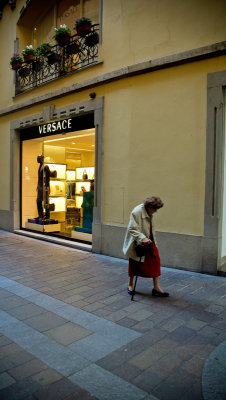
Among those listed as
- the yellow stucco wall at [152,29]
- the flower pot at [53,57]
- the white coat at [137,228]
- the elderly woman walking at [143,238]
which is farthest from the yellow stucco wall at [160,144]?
the flower pot at [53,57]

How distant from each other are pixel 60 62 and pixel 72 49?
742mm

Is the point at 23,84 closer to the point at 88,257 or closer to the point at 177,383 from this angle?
the point at 88,257

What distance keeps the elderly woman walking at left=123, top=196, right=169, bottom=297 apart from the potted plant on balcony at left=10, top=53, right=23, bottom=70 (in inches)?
358

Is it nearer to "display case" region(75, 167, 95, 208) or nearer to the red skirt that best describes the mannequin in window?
"display case" region(75, 167, 95, 208)

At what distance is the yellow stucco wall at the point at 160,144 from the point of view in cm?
670

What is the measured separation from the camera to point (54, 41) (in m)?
11.2

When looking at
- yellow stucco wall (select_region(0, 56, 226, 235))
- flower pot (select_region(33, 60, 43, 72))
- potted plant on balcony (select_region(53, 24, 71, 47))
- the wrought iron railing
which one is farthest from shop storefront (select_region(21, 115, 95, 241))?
yellow stucco wall (select_region(0, 56, 226, 235))

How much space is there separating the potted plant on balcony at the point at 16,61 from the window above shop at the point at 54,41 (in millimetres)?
36

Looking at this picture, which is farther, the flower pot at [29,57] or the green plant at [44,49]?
the flower pot at [29,57]

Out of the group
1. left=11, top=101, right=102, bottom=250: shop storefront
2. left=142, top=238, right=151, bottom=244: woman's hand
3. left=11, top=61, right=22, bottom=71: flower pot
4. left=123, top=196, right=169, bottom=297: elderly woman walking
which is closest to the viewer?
left=142, top=238, right=151, bottom=244: woman's hand

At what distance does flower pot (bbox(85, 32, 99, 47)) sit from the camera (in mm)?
8841

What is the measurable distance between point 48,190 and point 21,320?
7.77m

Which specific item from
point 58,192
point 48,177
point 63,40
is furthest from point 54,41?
point 58,192

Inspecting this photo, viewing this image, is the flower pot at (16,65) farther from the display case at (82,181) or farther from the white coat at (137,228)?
the white coat at (137,228)
